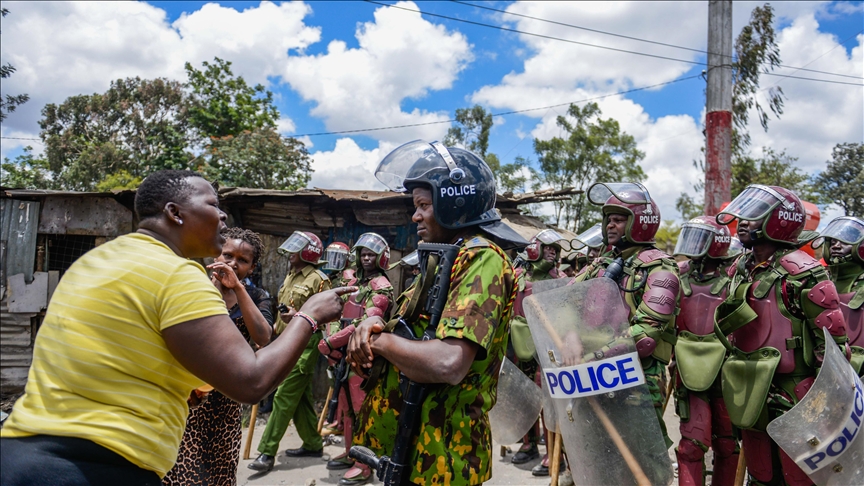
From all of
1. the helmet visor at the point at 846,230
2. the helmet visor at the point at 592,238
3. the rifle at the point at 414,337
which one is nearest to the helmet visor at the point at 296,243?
the helmet visor at the point at 592,238

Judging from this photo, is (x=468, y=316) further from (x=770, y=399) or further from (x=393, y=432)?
(x=770, y=399)

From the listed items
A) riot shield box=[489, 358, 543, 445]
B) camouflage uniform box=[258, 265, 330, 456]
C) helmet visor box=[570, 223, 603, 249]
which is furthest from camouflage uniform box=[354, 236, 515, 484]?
helmet visor box=[570, 223, 603, 249]

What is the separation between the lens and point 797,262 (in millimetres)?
3869

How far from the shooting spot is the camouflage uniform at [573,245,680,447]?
403cm

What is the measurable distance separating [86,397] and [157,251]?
18.1 inches

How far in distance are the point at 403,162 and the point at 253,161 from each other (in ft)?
48.6

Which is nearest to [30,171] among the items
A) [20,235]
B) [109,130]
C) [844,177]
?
[109,130]

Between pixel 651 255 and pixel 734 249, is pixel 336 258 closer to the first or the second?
pixel 651 255

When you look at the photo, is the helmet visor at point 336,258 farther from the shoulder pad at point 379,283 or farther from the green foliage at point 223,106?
the green foliage at point 223,106

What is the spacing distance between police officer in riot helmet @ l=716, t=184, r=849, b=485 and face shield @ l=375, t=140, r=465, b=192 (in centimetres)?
268

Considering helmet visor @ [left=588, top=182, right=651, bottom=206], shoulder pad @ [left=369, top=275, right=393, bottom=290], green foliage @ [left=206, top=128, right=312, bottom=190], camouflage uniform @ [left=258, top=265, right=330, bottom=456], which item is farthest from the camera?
green foliage @ [left=206, top=128, right=312, bottom=190]

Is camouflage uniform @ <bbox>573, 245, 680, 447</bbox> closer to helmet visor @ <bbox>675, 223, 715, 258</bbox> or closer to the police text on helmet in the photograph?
helmet visor @ <bbox>675, 223, 715, 258</bbox>

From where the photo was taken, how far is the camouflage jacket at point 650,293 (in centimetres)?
403

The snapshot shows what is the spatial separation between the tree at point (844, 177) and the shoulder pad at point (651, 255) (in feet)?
57.8
